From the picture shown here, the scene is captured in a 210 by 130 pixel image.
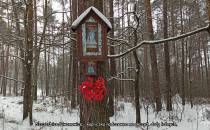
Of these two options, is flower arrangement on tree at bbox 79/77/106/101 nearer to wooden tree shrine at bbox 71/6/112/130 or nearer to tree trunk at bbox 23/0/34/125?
wooden tree shrine at bbox 71/6/112/130

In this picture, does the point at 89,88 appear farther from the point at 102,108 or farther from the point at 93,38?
the point at 93,38

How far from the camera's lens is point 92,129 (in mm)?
4371

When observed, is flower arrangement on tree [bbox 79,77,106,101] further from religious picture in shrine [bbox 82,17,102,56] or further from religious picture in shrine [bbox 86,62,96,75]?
religious picture in shrine [bbox 82,17,102,56]

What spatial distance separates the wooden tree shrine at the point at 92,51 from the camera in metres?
4.19

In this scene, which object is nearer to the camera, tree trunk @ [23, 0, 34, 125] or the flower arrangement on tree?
the flower arrangement on tree

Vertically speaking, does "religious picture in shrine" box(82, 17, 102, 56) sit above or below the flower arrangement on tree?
above

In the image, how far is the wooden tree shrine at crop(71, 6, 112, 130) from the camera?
4188 millimetres

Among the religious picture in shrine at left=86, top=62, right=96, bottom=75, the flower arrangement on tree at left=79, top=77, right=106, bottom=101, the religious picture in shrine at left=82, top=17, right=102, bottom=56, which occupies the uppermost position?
the religious picture in shrine at left=82, top=17, right=102, bottom=56

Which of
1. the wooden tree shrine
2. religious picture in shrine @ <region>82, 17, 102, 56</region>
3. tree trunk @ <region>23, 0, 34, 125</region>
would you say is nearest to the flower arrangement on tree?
the wooden tree shrine

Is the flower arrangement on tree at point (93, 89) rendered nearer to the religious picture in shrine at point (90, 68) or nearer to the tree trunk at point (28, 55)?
the religious picture in shrine at point (90, 68)

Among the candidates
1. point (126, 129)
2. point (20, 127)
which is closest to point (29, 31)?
point (20, 127)

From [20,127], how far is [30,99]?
0.99m

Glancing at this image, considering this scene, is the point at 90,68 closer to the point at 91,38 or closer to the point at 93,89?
the point at 93,89

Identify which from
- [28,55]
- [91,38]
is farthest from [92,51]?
[28,55]
